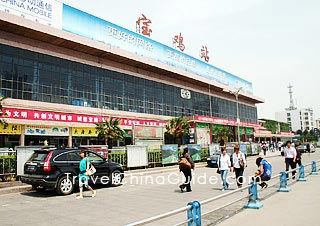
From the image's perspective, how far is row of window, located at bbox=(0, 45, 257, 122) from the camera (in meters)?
25.6

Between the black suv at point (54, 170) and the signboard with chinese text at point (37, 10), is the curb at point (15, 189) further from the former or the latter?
the signboard with chinese text at point (37, 10)

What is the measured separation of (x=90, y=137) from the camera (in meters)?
31.0

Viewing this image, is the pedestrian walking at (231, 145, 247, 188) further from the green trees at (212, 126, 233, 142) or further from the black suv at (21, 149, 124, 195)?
the green trees at (212, 126, 233, 142)

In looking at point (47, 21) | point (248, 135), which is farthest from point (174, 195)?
point (248, 135)

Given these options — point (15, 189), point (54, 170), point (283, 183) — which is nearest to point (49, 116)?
point (15, 189)

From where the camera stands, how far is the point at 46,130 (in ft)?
87.9

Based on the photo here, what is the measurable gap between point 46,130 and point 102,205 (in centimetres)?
1968

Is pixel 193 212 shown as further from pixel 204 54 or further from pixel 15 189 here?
pixel 204 54

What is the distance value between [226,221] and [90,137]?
84.4 feet

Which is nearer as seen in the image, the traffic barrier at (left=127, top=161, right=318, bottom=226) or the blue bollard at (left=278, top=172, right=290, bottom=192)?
the traffic barrier at (left=127, top=161, right=318, bottom=226)

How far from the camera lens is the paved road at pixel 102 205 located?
727cm

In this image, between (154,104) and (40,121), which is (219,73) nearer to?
(154,104)

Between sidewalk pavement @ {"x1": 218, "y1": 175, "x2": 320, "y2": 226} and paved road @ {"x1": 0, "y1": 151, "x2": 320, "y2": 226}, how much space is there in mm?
1304

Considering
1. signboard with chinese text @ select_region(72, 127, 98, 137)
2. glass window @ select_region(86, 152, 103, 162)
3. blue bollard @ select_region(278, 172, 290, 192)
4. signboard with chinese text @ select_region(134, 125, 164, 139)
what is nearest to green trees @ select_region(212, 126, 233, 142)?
signboard with chinese text @ select_region(72, 127, 98, 137)
